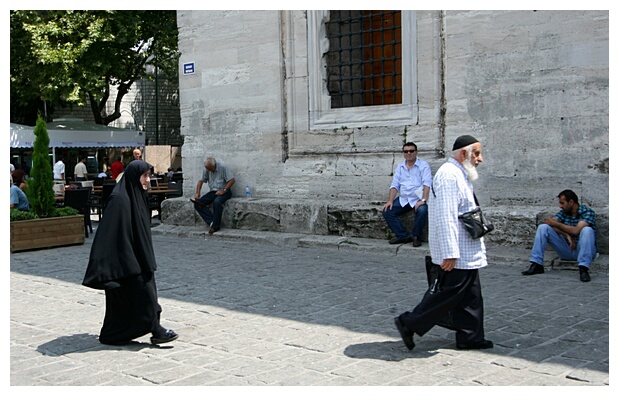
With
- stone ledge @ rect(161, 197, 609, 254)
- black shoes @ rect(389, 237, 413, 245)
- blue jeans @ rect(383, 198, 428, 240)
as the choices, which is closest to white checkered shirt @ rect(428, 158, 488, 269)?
stone ledge @ rect(161, 197, 609, 254)

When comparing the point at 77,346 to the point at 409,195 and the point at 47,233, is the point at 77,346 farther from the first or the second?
the point at 47,233

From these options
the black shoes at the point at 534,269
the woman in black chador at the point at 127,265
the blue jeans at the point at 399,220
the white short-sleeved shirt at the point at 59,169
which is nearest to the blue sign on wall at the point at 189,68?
the blue jeans at the point at 399,220

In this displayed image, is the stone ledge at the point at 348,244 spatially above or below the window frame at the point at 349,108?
below

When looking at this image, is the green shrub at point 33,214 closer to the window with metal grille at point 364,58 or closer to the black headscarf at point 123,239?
the window with metal grille at point 364,58

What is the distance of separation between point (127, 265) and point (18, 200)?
779cm

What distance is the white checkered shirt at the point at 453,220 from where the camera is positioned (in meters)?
5.45

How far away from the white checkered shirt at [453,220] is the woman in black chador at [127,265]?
2.34 meters

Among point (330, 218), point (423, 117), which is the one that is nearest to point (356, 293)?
point (330, 218)

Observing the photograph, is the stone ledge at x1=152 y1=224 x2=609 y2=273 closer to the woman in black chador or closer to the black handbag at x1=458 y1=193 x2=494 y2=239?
the black handbag at x1=458 y1=193 x2=494 y2=239

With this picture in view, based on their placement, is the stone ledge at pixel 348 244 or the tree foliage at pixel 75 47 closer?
the stone ledge at pixel 348 244

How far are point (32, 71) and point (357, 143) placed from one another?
18.7 metres
